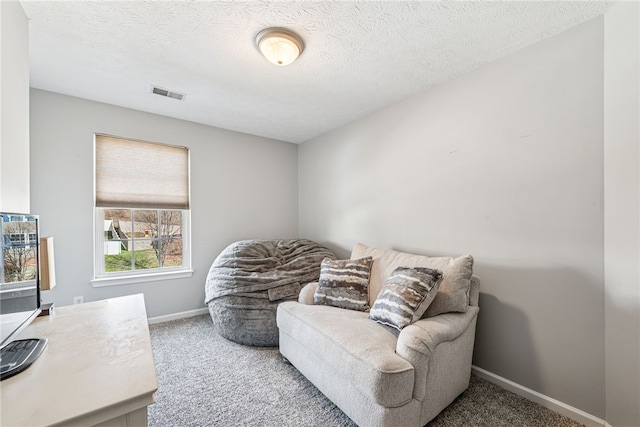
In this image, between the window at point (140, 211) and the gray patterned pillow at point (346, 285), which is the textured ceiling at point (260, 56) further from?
the gray patterned pillow at point (346, 285)

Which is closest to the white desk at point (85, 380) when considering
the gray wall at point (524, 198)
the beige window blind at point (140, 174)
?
the beige window blind at point (140, 174)

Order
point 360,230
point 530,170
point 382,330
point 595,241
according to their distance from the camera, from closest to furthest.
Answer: point 595,241 → point 382,330 → point 530,170 → point 360,230

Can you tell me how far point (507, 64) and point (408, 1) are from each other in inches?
41.0

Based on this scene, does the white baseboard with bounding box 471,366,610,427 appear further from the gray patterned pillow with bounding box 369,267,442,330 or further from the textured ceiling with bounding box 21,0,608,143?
the textured ceiling with bounding box 21,0,608,143

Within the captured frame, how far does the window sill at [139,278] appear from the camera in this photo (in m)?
2.81

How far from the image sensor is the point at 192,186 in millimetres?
3355

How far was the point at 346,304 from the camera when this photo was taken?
218 centimetres

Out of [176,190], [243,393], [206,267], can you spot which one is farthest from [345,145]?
[243,393]

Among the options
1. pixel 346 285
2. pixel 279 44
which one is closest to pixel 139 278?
pixel 346 285

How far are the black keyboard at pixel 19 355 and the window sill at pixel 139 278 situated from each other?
1957 millimetres

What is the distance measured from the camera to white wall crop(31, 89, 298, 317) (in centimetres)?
260

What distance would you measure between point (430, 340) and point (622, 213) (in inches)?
51.3

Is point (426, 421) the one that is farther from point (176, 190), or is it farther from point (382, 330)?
point (176, 190)

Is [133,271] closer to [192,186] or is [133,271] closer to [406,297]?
[192,186]
